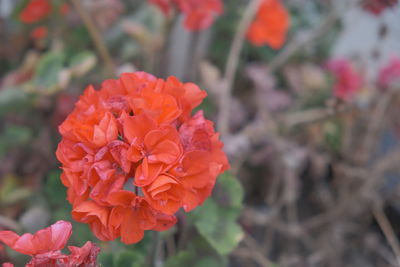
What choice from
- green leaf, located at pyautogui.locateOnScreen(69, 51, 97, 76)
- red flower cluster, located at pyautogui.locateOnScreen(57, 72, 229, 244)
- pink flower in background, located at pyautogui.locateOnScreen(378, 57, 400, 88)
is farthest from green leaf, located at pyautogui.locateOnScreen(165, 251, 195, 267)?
pink flower in background, located at pyautogui.locateOnScreen(378, 57, 400, 88)

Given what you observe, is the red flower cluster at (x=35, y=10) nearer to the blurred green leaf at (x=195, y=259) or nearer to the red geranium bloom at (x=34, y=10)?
the red geranium bloom at (x=34, y=10)

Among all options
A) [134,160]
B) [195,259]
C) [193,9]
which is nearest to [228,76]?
[193,9]

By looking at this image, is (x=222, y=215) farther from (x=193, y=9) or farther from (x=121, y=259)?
(x=193, y=9)

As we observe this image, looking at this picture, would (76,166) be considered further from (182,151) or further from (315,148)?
(315,148)

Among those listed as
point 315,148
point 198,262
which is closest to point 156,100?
point 198,262

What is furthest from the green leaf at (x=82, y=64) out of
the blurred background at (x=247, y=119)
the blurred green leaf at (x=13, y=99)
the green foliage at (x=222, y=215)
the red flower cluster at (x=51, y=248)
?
the red flower cluster at (x=51, y=248)
